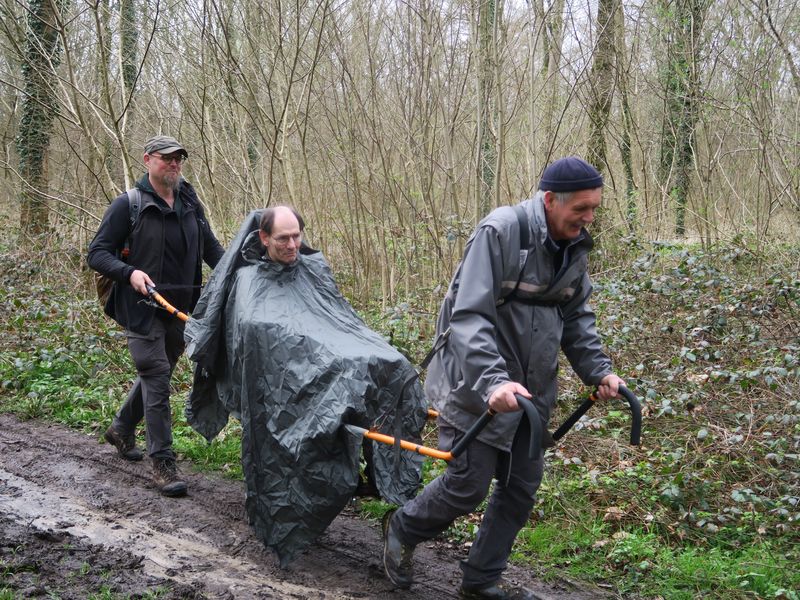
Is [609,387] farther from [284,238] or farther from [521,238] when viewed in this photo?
[284,238]

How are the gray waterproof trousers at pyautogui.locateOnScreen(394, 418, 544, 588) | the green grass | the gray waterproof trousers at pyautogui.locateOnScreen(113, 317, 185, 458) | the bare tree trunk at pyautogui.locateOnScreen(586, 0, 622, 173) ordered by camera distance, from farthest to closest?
1. the bare tree trunk at pyautogui.locateOnScreen(586, 0, 622, 173)
2. the gray waterproof trousers at pyautogui.locateOnScreen(113, 317, 185, 458)
3. the green grass
4. the gray waterproof trousers at pyautogui.locateOnScreen(394, 418, 544, 588)

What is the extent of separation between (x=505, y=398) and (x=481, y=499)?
30.1 inches

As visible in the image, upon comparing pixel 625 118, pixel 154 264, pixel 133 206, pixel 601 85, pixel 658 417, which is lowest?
pixel 658 417

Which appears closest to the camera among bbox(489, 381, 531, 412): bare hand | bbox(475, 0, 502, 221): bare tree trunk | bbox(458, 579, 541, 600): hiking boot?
bbox(489, 381, 531, 412): bare hand

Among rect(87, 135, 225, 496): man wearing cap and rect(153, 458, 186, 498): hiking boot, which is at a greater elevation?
rect(87, 135, 225, 496): man wearing cap

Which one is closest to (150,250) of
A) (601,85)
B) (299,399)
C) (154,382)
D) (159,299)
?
(159,299)

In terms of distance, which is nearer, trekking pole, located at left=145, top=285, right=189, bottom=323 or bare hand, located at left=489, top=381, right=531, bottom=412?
bare hand, located at left=489, top=381, right=531, bottom=412

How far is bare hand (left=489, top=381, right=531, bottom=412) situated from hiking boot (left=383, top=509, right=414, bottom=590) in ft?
3.78

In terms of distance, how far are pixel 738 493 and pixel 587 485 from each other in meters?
0.92

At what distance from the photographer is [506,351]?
3354 mm

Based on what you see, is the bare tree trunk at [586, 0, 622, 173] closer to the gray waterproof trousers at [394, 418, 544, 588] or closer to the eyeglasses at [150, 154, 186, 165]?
the eyeglasses at [150, 154, 186, 165]

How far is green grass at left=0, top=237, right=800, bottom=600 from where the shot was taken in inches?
168

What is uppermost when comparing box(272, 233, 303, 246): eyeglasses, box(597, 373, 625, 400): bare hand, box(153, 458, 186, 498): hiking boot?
box(272, 233, 303, 246): eyeglasses

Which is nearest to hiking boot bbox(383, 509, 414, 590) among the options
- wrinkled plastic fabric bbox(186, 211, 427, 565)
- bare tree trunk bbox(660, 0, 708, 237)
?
wrinkled plastic fabric bbox(186, 211, 427, 565)
